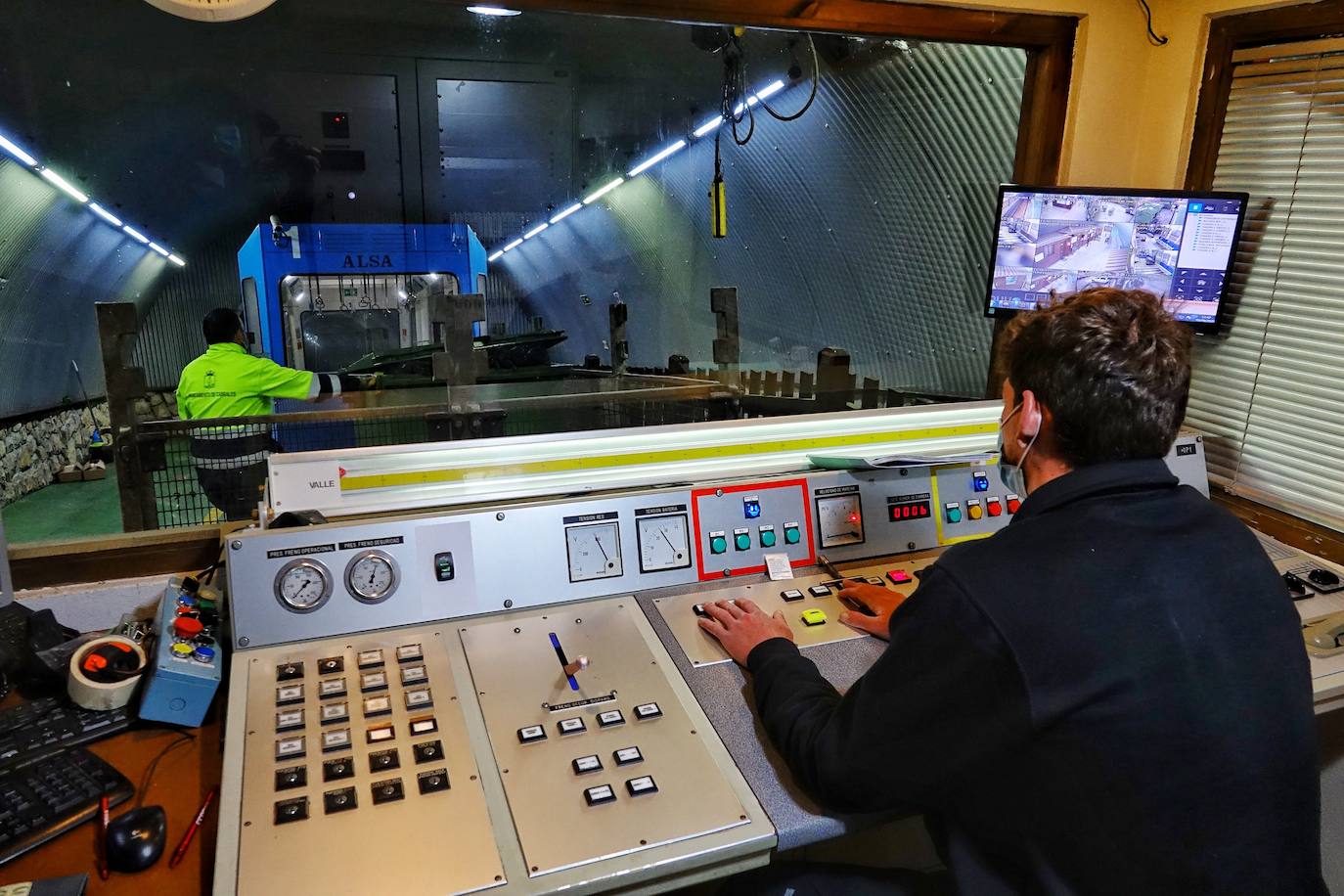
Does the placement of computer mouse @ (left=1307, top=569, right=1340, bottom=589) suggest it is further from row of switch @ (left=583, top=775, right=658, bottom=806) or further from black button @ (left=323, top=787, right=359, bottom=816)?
black button @ (left=323, top=787, right=359, bottom=816)

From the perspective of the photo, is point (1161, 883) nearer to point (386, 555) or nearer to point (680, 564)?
point (680, 564)

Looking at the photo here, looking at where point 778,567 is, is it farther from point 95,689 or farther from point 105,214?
point 105,214

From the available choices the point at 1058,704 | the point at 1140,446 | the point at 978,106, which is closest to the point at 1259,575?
the point at 1140,446

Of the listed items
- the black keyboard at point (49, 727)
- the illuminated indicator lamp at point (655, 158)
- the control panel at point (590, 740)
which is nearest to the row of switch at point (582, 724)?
the control panel at point (590, 740)

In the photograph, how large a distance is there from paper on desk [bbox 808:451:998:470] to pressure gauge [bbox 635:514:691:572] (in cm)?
36

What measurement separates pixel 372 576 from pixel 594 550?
1.37ft

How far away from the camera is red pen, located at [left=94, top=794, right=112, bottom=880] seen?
3.27 feet

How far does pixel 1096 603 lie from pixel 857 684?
12.6 inches

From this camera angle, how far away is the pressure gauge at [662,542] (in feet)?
5.26

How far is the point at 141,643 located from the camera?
57.3 inches

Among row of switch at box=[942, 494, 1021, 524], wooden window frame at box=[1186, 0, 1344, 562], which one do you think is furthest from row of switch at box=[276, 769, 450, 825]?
wooden window frame at box=[1186, 0, 1344, 562]

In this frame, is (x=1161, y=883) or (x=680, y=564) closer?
(x=1161, y=883)

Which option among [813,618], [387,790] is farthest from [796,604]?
[387,790]

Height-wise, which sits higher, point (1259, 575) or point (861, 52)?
point (861, 52)
